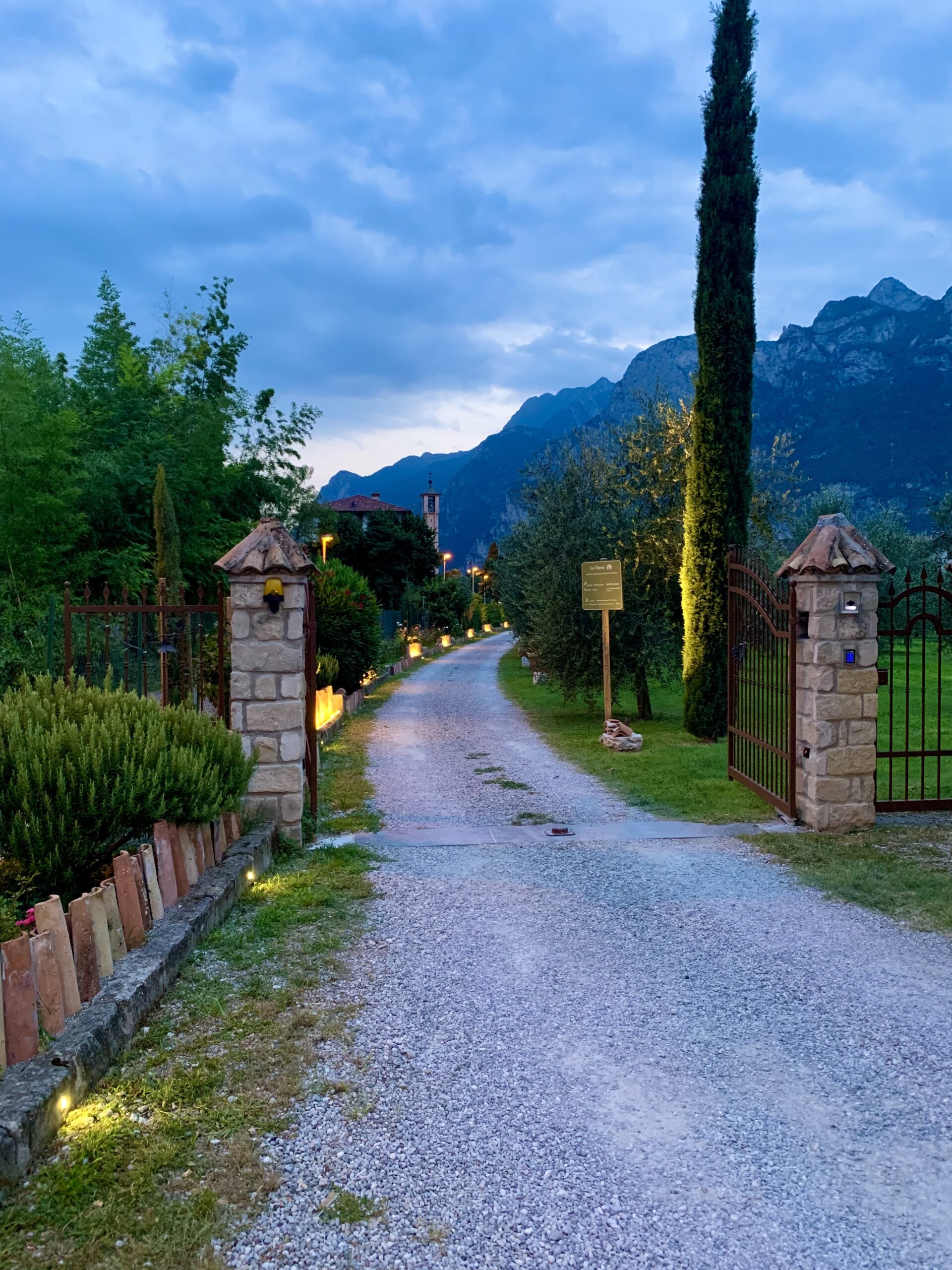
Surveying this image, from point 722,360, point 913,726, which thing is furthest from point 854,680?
point 913,726

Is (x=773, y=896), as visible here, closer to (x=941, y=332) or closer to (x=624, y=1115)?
(x=624, y=1115)

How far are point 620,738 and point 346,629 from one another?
25.0ft

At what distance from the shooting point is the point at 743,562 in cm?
898

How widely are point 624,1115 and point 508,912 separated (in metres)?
2.30

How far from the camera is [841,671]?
706 centimetres

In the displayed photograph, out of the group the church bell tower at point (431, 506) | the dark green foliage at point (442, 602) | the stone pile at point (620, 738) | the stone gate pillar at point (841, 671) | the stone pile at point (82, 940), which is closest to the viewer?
the stone pile at point (82, 940)

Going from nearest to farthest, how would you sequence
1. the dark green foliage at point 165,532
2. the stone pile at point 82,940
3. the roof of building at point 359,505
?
the stone pile at point 82,940
the dark green foliage at point 165,532
the roof of building at point 359,505

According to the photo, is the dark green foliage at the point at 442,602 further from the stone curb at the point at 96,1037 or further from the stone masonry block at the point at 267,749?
the stone curb at the point at 96,1037

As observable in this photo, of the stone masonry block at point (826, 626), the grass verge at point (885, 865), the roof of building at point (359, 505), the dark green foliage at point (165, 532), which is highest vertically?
the roof of building at point (359, 505)

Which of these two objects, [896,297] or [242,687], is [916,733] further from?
[896,297]

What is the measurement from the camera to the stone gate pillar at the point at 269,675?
662cm

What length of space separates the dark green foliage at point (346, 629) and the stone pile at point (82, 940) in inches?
480

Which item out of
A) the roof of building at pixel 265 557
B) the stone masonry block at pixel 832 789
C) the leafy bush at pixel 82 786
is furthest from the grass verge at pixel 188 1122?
the stone masonry block at pixel 832 789

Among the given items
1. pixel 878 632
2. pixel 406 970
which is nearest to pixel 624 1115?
pixel 406 970
